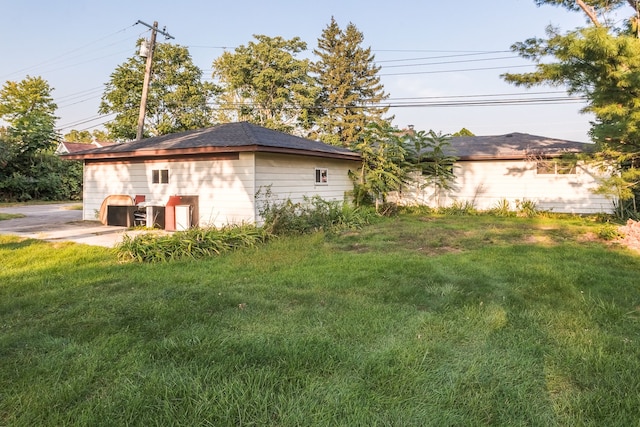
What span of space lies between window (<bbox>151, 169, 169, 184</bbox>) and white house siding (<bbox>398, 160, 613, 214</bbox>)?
891 centimetres

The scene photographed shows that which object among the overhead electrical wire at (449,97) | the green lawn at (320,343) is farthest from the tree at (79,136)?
the green lawn at (320,343)

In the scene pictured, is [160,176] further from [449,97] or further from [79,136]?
[79,136]

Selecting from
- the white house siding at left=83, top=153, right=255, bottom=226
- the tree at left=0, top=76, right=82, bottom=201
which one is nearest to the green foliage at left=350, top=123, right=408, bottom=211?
the white house siding at left=83, top=153, right=255, bottom=226

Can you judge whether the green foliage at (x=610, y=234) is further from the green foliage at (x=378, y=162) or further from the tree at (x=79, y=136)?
the tree at (x=79, y=136)

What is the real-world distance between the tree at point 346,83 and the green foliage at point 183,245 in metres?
24.4

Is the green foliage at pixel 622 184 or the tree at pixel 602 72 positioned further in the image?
the green foliage at pixel 622 184

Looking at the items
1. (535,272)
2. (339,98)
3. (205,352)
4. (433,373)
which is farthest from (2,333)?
(339,98)

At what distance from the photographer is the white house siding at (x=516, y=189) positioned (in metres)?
12.4

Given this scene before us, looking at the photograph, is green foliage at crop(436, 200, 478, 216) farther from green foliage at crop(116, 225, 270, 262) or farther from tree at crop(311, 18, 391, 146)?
tree at crop(311, 18, 391, 146)

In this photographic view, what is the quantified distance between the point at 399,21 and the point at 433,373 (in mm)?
16143

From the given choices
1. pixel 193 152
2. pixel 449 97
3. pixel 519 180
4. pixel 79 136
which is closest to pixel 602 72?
pixel 519 180

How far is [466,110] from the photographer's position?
20156 millimetres

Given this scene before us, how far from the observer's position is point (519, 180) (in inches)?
526

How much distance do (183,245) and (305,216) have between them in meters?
3.73
